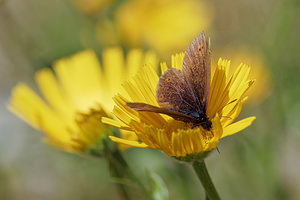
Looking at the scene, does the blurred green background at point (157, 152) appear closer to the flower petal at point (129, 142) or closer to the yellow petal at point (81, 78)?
the yellow petal at point (81, 78)

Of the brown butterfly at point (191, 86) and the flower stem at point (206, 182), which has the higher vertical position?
the brown butterfly at point (191, 86)

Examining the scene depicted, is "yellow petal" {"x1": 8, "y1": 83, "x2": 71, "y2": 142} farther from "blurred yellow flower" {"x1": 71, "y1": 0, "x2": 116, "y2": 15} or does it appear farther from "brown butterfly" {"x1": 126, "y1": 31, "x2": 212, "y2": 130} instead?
"blurred yellow flower" {"x1": 71, "y1": 0, "x2": 116, "y2": 15}

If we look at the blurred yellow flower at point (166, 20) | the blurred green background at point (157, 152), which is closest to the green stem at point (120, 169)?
the blurred green background at point (157, 152)

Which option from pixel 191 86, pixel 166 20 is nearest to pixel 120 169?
pixel 191 86

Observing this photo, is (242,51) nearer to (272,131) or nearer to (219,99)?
(272,131)

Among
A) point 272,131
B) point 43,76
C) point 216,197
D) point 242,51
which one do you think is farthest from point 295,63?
point 216,197

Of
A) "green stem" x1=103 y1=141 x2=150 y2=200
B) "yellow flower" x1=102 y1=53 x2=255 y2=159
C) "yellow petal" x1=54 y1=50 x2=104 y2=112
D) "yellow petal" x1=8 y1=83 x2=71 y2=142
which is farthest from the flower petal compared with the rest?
"yellow petal" x1=54 y1=50 x2=104 y2=112
